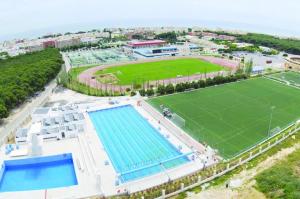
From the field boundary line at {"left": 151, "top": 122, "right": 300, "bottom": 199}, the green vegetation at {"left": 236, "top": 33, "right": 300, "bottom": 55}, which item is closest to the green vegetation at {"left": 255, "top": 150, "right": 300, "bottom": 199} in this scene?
the field boundary line at {"left": 151, "top": 122, "right": 300, "bottom": 199}

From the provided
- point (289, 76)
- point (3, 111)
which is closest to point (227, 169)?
point (3, 111)

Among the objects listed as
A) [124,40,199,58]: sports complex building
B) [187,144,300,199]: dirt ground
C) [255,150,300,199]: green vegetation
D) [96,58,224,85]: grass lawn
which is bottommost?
[187,144,300,199]: dirt ground

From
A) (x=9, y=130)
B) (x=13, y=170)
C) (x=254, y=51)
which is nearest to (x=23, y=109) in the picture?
(x=9, y=130)

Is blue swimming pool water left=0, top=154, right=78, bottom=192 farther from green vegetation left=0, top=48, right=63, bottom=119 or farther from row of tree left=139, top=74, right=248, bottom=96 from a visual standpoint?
row of tree left=139, top=74, right=248, bottom=96

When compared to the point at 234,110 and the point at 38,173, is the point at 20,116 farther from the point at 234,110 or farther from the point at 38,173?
the point at 234,110

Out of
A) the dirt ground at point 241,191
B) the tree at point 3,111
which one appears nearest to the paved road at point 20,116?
the tree at point 3,111

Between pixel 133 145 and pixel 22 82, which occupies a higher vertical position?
pixel 22 82

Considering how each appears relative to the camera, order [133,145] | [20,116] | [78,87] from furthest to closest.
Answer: [78,87]
[20,116]
[133,145]
